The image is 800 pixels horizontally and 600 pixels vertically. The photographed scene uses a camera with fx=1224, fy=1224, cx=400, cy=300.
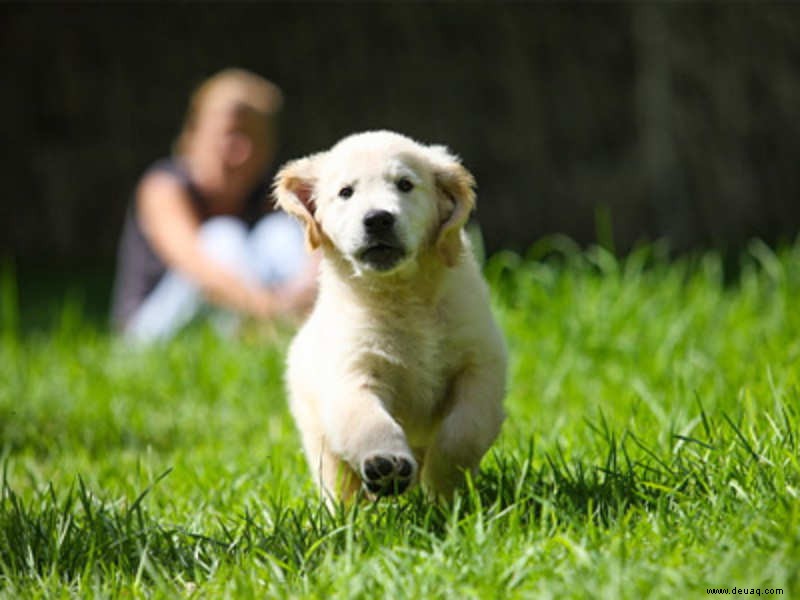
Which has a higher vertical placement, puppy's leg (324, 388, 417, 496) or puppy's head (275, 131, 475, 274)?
puppy's head (275, 131, 475, 274)

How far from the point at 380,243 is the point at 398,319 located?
0.19 m

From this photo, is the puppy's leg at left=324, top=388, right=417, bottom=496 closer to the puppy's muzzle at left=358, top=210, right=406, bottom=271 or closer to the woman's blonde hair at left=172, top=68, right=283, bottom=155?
the puppy's muzzle at left=358, top=210, right=406, bottom=271

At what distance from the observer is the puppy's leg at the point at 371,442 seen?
98.7 inches

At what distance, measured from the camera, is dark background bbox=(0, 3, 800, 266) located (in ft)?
24.4

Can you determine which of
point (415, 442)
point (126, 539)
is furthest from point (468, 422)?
point (126, 539)

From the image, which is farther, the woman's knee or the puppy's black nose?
the woman's knee

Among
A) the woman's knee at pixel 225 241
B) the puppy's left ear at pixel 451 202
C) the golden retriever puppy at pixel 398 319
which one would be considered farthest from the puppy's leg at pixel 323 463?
the woman's knee at pixel 225 241

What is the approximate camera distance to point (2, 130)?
→ 10258 millimetres

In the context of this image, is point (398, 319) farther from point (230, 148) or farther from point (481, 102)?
point (481, 102)

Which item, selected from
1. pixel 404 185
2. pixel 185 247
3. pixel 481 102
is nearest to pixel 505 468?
pixel 404 185

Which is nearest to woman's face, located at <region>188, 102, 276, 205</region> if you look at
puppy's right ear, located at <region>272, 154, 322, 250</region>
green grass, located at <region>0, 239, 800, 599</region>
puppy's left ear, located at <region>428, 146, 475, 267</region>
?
green grass, located at <region>0, 239, 800, 599</region>

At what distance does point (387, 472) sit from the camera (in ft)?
8.20

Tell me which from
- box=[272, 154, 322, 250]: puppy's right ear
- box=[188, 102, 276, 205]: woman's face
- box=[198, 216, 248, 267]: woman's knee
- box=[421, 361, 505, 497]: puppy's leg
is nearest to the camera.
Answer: box=[421, 361, 505, 497]: puppy's leg

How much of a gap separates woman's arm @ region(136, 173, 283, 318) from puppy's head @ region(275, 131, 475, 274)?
103 inches
